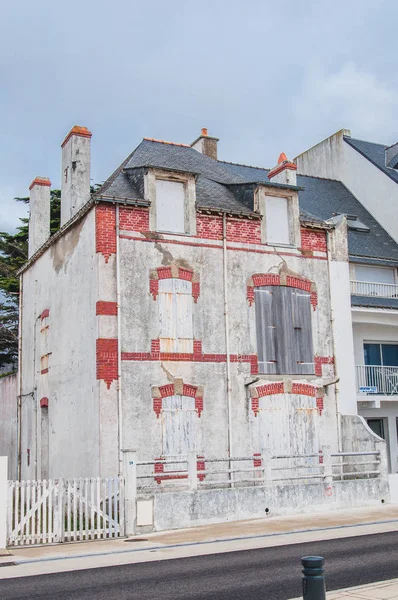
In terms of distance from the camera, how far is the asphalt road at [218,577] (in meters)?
9.68

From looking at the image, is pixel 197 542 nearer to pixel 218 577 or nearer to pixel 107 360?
pixel 218 577

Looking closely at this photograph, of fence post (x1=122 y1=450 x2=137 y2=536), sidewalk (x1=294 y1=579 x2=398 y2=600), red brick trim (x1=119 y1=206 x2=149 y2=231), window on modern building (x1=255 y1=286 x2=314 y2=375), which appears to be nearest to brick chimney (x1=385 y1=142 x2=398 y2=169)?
window on modern building (x1=255 y1=286 x2=314 y2=375)

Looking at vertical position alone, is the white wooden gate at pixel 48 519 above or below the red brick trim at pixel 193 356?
below

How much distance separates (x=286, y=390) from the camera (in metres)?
21.8

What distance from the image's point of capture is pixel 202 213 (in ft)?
71.3

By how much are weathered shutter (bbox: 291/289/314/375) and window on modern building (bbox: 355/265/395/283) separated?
217 inches

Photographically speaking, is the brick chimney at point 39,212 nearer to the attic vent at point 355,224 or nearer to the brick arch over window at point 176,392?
the brick arch over window at point 176,392

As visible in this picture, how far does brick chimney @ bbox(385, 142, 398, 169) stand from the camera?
32.2 meters

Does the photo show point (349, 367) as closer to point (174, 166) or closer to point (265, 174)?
point (174, 166)

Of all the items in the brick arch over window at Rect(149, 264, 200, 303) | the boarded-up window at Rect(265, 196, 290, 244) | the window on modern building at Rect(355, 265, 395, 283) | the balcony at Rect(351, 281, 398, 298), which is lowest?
the brick arch over window at Rect(149, 264, 200, 303)

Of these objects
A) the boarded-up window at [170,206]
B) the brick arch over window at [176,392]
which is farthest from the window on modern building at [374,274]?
the brick arch over window at [176,392]

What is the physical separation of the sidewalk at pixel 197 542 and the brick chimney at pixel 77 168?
11.1m

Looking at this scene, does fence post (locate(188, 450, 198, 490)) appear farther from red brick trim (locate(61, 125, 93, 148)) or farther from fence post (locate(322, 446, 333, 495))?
red brick trim (locate(61, 125, 93, 148))

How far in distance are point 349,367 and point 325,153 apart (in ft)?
47.0
